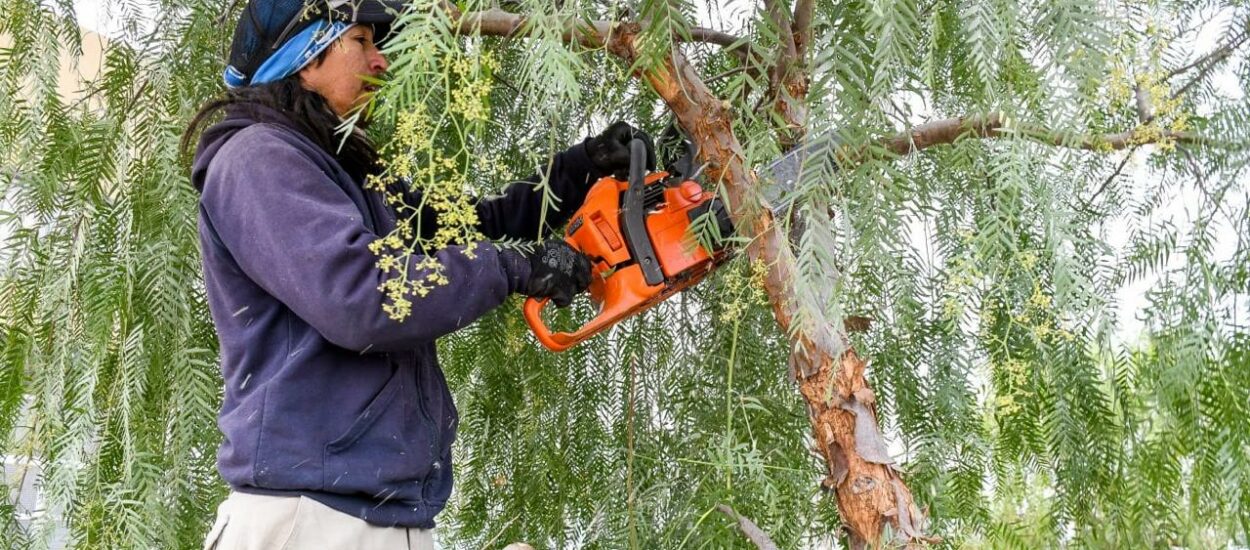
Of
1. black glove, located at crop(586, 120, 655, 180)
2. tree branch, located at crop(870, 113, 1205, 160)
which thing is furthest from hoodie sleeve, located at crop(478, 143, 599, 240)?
tree branch, located at crop(870, 113, 1205, 160)

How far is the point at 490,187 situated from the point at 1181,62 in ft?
2.93

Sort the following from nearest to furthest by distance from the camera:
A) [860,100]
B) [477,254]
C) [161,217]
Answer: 1. [860,100]
2. [477,254]
3. [161,217]

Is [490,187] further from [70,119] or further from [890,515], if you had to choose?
[890,515]

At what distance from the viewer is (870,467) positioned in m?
1.32

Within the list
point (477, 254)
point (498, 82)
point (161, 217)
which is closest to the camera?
point (477, 254)

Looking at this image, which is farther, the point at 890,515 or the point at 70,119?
the point at 70,119

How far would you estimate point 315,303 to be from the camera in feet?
4.01

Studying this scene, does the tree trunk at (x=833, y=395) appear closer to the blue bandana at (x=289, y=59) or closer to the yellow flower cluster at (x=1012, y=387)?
the yellow flower cluster at (x=1012, y=387)

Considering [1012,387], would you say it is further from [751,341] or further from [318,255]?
[318,255]

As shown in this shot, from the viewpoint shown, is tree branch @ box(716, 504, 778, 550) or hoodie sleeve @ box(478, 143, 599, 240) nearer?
tree branch @ box(716, 504, 778, 550)

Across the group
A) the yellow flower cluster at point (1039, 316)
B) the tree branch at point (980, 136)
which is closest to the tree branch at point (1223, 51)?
the tree branch at point (980, 136)

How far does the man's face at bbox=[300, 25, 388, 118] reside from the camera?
1.37 m

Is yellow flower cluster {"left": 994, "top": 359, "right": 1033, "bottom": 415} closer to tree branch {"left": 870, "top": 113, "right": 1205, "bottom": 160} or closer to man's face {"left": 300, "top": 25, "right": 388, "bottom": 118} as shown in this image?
tree branch {"left": 870, "top": 113, "right": 1205, "bottom": 160}

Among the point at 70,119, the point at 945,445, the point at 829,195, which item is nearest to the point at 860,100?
the point at 829,195
